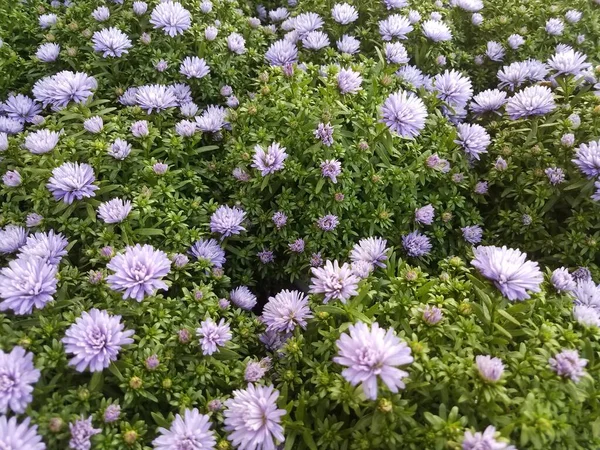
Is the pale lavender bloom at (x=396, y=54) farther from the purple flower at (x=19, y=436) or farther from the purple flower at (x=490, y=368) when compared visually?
the purple flower at (x=19, y=436)

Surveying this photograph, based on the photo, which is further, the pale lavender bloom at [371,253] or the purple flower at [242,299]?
the purple flower at [242,299]

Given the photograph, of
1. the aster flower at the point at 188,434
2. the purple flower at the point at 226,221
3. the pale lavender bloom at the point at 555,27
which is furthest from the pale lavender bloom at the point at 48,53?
the pale lavender bloom at the point at 555,27

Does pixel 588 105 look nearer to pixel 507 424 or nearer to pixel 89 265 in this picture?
pixel 507 424

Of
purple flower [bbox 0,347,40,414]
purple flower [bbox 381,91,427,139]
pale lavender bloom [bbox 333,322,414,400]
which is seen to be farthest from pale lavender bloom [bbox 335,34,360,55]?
purple flower [bbox 0,347,40,414]

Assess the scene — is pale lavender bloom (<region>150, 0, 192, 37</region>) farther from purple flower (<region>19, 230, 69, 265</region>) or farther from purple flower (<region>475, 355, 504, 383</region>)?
A: purple flower (<region>475, 355, 504, 383</region>)

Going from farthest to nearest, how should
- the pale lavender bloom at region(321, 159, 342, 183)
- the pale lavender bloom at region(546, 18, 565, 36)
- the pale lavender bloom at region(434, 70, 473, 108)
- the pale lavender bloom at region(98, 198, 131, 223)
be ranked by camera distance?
the pale lavender bloom at region(546, 18, 565, 36) < the pale lavender bloom at region(434, 70, 473, 108) < the pale lavender bloom at region(321, 159, 342, 183) < the pale lavender bloom at region(98, 198, 131, 223)
